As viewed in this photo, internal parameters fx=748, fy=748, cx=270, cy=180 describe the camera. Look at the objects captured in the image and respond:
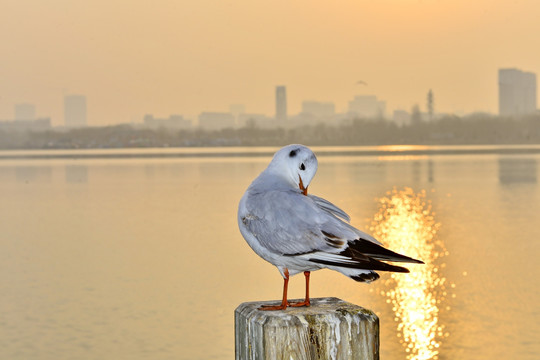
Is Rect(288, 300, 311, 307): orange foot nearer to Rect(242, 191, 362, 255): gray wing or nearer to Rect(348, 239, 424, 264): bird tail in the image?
Rect(242, 191, 362, 255): gray wing

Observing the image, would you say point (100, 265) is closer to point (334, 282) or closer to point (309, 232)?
point (334, 282)

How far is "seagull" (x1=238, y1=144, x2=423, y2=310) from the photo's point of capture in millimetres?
4188

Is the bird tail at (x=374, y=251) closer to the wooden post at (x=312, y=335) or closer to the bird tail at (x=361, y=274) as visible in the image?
the bird tail at (x=361, y=274)

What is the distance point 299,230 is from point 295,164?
1.80ft

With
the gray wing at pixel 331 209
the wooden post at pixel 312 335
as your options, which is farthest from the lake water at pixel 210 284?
the wooden post at pixel 312 335

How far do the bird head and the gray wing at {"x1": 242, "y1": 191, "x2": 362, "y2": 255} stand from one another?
18 centimetres

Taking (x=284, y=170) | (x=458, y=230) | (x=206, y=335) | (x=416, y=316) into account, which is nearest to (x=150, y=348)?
(x=206, y=335)

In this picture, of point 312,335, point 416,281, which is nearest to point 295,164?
point 312,335

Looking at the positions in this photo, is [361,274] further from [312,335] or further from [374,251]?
[312,335]

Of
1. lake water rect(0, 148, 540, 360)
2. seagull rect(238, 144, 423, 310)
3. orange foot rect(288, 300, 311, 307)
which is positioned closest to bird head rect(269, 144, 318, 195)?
seagull rect(238, 144, 423, 310)

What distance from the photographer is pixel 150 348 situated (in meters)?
19.2

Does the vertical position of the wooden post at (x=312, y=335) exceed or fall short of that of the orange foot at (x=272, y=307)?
it falls short

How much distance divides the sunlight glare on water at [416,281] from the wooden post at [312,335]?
592 inches

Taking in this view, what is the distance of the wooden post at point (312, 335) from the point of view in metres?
4.08
